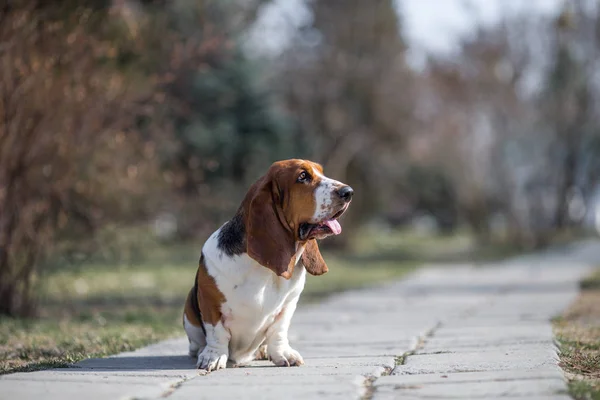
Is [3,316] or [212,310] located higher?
[212,310]

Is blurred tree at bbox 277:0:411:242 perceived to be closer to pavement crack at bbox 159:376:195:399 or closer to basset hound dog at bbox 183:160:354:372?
basset hound dog at bbox 183:160:354:372

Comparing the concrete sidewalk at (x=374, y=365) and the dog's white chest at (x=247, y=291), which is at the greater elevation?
the dog's white chest at (x=247, y=291)

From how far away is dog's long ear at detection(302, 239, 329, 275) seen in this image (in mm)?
4562

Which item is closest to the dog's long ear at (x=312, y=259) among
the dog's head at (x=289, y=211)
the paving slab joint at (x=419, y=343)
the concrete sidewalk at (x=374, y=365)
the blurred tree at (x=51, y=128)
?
the dog's head at (x=289, y=211)

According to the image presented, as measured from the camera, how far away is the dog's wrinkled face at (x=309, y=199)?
4.25 metres

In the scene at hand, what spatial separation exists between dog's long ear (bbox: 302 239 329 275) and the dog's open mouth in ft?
0.63

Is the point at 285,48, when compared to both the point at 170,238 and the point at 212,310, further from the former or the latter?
the point at 212,310

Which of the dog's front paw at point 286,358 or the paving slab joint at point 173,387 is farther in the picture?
the dog's front paw at point 286,358

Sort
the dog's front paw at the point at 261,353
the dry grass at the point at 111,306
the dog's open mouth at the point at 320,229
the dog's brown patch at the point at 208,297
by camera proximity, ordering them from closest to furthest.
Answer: the dog's open mouth at the point at 320,229
the dog's brown patch at the point at 208,297
the dog's front paw at the point at 261,353
the dry grass at the point at 111,306

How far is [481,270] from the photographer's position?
14.7 metres

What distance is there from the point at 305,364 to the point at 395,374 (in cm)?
68

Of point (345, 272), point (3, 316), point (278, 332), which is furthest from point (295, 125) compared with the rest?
point (278, 332)

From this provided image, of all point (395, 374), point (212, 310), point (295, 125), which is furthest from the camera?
point (295, 125)

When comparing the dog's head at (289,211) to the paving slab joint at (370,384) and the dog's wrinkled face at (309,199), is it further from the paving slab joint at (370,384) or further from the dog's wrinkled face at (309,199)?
the paving slab joint at (370,384)
